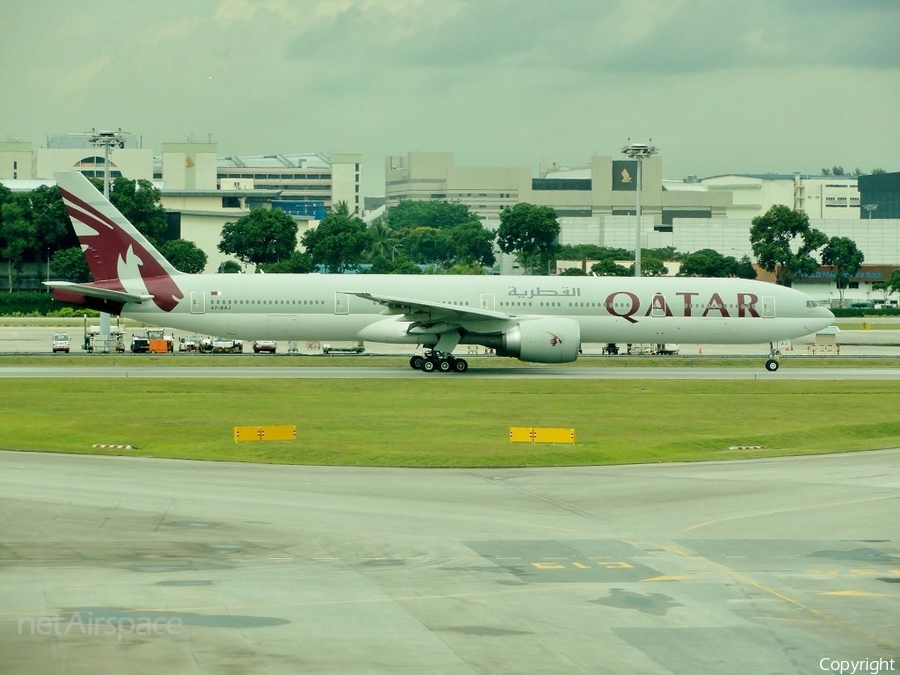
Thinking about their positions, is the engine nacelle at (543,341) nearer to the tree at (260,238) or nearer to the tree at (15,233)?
the tree at (15,233)

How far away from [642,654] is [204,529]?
36.2ft

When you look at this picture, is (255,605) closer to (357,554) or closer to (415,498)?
(357,554)

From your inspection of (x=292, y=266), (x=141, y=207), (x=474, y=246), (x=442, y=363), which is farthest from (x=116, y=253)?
(x=474, y=246)

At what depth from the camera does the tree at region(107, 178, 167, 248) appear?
6235 inches

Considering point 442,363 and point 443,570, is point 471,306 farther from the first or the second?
point 443,570

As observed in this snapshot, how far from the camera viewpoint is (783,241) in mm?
164250

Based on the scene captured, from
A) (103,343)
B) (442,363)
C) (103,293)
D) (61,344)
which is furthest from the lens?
(103,343)

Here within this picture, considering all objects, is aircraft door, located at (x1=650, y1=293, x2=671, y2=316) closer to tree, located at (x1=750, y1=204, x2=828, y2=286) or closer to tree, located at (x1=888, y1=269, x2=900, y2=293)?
tree, located at (x1=750, y1=204, x2=828, y2=286)

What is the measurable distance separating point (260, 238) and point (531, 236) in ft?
130

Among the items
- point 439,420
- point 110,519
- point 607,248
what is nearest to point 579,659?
point 110,519

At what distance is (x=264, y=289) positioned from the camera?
65.8 metres

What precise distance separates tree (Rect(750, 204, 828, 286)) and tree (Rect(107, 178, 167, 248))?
8028 centimetres

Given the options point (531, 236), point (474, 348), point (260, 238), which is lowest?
point (474, 348)

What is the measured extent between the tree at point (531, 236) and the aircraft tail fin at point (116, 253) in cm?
11109
